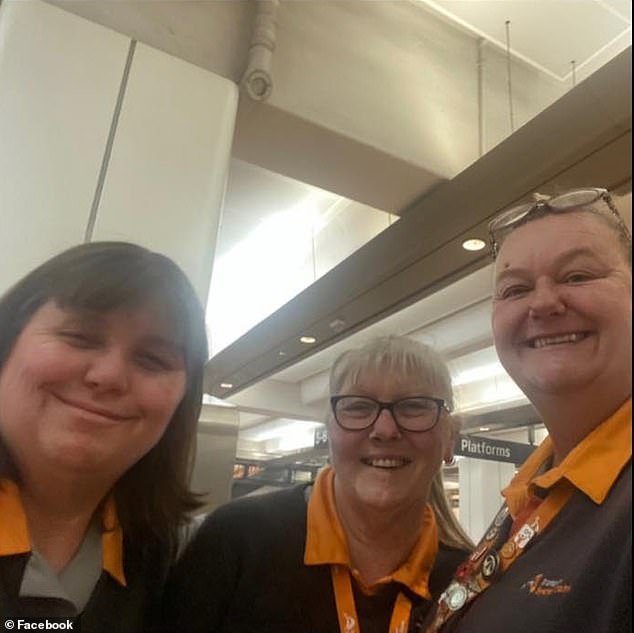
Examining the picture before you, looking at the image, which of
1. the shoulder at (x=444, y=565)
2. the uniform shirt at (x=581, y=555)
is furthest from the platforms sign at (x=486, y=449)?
the uniform shirt at (x=581, y=555)

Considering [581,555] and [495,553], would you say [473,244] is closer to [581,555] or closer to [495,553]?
[495,553]

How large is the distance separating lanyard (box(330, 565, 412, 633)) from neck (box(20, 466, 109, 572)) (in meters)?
0.35

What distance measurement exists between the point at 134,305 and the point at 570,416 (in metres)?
0.43

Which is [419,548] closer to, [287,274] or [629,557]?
[629,557]

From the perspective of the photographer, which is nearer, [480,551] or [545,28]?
[480,551]

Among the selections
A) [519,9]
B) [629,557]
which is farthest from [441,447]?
[519,9]

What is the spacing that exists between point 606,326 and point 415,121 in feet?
5.00

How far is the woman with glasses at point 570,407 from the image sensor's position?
23cm

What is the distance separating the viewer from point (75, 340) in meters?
0.55

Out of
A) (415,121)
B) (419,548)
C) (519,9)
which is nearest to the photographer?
(419,548)

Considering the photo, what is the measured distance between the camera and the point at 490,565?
472 mm

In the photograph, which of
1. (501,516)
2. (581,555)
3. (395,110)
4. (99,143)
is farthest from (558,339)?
(395,110)

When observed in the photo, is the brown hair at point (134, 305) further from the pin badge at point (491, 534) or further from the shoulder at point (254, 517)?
the pin badge at point (491, 534)

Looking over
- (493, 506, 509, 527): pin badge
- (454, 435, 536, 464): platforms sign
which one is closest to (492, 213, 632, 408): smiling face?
(493, 506, 509, 527): pin badge
